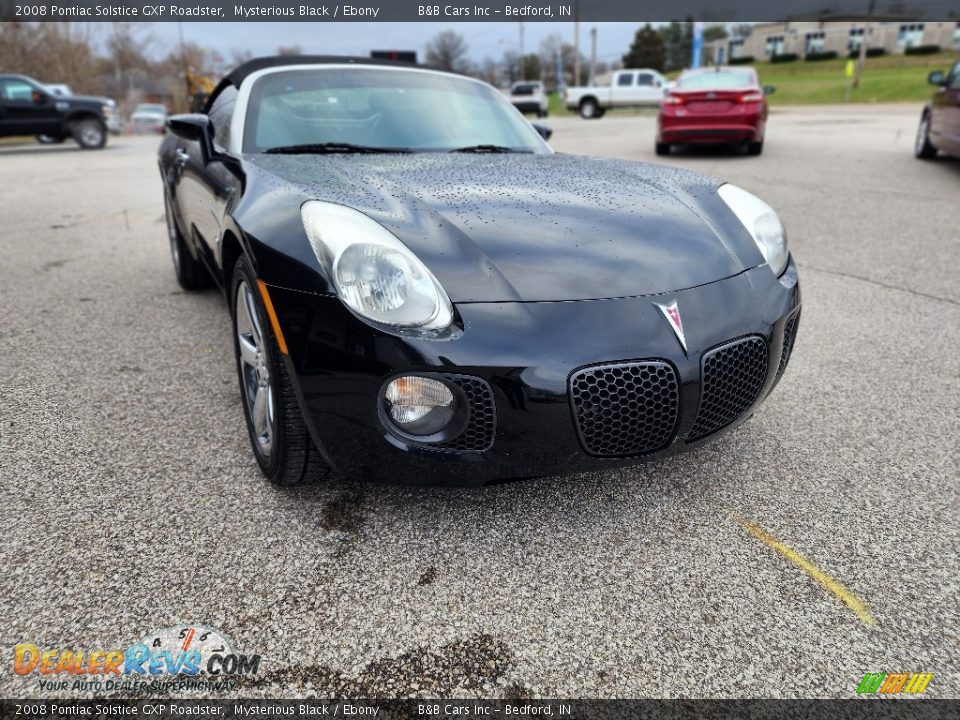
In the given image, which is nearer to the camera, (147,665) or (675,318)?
(147,665)

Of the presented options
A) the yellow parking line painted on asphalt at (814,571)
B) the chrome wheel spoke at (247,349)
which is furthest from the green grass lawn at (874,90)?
the chrome wheel spoke at (247,349)

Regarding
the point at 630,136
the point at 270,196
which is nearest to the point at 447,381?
the point at 270,196

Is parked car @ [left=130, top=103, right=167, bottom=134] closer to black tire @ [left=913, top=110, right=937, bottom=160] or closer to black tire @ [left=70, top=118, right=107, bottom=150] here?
black tire @ [left=70, top=118, right=107, bottom=150]

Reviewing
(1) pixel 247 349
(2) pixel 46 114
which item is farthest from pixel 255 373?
(2) pixel 46 114

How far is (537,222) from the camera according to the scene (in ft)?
7.33

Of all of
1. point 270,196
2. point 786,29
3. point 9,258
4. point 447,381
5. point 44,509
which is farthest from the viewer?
point 786,29

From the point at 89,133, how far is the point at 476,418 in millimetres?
19993

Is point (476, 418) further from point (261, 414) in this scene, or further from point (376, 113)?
point (376, 113)

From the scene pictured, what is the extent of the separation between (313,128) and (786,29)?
4155 inches

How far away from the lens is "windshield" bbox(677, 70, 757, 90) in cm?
1094

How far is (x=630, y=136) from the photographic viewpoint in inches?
610

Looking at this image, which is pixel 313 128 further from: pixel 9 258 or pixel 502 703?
pixel 9 258

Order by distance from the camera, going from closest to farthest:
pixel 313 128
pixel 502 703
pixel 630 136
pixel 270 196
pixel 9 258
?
pixel 502 703 < pixel 270 196 < pixel 313 128 < pixel 9 258 < pixel 630 136

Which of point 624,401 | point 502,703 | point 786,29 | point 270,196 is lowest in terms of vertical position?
point 502,703
